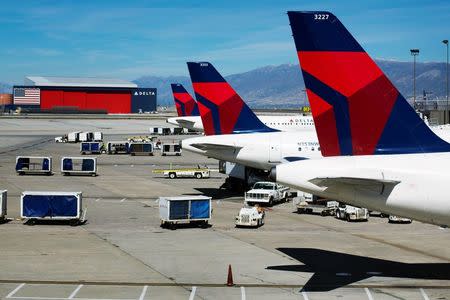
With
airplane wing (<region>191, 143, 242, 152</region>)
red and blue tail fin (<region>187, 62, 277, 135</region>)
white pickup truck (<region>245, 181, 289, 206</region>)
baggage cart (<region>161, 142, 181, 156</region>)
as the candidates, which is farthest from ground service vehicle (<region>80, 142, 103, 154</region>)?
white pickup truck (<region>245, 181, 289, 206</region>)

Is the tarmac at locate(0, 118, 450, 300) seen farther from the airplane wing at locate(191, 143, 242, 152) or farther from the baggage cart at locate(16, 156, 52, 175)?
the baggage cart at locate(16, 156, 52, 175)

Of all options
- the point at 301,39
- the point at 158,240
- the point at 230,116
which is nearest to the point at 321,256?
the point at 158,240

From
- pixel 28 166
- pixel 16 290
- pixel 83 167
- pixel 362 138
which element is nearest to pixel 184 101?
pixel 83 167

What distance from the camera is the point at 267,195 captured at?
178ft

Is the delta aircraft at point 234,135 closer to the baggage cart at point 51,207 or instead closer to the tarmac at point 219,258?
the tarmac at point 219,258

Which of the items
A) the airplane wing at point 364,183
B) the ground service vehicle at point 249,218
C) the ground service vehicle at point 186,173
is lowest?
the ground service vehicle at point 249,218

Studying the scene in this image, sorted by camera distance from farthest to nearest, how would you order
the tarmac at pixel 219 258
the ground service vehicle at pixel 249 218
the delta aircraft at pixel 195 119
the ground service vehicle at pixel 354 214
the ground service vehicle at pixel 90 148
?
the delta aircraft at pixel 195 119 < the ground service vehicle at pixel 90 148 < the ground service vehicle at pixel 354 214 < the ground service vehicle at pixel 249 218 < the tarmac at pixel 219 258

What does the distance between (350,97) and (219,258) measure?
11.1 m

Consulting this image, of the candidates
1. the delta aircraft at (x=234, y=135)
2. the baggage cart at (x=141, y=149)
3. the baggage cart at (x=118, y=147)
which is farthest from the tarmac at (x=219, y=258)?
the baggage cart at (x=118, y=147)

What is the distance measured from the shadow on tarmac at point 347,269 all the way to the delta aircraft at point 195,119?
251ft

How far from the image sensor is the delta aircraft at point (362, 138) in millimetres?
25578

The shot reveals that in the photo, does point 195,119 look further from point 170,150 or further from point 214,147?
point 214,147

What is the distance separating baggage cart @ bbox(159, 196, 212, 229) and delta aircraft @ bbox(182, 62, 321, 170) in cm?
1254

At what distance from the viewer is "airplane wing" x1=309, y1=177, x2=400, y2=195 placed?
24780 mm
